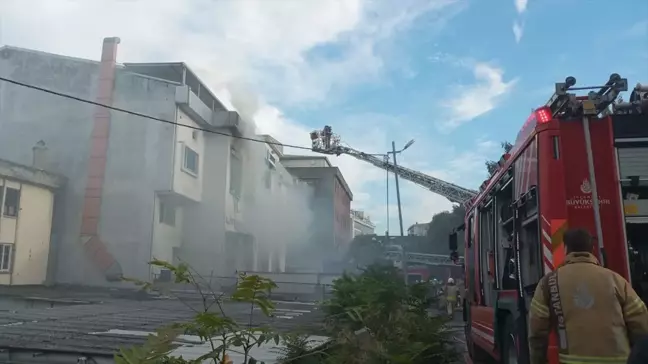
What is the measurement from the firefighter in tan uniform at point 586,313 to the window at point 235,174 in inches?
1000

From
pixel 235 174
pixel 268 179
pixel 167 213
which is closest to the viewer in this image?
pixel 167 213

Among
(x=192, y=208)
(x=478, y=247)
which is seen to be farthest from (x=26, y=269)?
(x=478, y=247)

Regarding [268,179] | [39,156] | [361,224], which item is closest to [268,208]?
[268,179]

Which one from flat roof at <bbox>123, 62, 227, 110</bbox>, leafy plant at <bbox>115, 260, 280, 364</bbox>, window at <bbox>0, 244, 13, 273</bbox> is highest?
flat roof at <bbox>123, 62, 227, 110</bbox>

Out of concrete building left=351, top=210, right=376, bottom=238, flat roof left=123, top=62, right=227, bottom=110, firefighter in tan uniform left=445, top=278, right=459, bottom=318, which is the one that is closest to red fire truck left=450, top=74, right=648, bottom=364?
firefighter in tan uniform left=445, top=278, right=459, bottom=318

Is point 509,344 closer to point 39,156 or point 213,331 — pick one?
point 213,331

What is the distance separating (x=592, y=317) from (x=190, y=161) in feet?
77.0

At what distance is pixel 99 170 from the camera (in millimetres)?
23094

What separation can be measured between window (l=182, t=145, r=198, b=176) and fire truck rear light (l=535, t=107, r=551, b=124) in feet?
69.1

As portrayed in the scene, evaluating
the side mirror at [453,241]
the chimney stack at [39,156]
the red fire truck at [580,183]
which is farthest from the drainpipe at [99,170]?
the red fire truck at [580,183]

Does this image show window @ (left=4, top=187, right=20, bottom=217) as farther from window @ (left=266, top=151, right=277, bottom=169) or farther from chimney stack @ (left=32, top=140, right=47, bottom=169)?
window @ (left=266, top=151, right=277, bottom=169)

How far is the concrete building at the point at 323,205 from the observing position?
144ft

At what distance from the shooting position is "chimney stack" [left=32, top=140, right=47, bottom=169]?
2305 cm

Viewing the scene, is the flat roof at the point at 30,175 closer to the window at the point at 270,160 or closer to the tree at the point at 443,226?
the window at the point at 270,160
